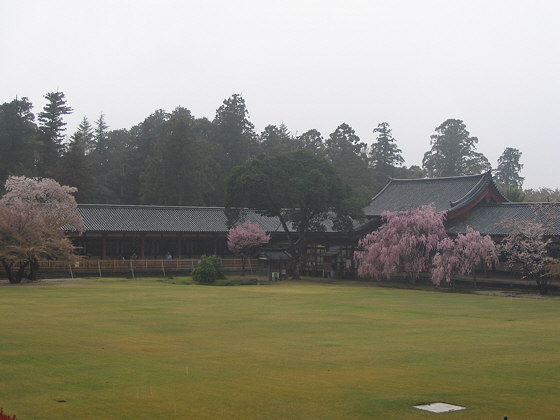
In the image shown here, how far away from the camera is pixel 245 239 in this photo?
5678 cm

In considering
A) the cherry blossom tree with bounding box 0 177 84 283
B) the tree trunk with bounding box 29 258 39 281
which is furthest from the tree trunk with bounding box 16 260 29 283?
the tree trunk with bounding box 29 258 39 281

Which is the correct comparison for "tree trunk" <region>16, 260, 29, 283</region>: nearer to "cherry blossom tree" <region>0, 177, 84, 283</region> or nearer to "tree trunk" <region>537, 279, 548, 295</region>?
"cherry blossom tree" <region>0, 177, 84, 283</region>

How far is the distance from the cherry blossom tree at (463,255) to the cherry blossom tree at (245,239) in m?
18.1

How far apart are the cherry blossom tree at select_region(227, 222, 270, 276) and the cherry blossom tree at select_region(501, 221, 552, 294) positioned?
21930 mm

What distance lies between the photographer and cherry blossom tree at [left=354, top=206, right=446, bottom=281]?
1788 inches

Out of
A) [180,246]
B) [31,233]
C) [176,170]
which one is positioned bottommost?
[180,246]

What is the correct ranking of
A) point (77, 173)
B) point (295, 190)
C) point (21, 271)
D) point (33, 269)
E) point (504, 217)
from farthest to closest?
point (77, 173)
point (295, 190)
point (504, 217)
point (33, 269)
point (21, 271)

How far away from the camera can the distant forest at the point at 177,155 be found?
7856cm

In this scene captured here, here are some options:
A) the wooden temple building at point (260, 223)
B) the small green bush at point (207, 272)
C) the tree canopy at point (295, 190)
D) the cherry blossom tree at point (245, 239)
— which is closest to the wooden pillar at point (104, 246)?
Answer: the wooden temple building at point (260, 223)

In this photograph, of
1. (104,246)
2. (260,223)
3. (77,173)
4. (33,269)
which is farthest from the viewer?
(77,173)

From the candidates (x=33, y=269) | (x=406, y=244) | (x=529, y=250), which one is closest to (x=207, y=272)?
(x=33, y=269)

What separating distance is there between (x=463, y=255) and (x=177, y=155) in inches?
1742

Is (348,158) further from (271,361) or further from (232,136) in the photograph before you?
(271,361)

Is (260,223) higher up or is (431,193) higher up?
(431,193)
